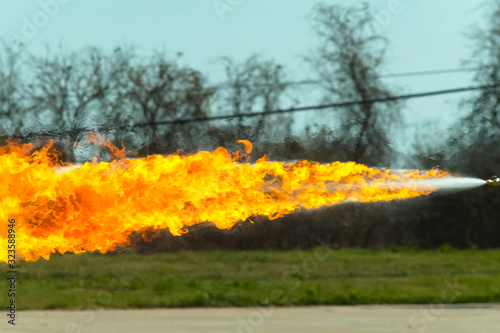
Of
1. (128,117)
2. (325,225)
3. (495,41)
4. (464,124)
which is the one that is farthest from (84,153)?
(495,41)

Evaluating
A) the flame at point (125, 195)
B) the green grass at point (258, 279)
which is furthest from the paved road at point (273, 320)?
the flame at point (125, 195)

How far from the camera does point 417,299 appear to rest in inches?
574

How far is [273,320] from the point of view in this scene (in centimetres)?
1180

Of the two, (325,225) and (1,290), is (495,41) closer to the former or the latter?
(325,225)

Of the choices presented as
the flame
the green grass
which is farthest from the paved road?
the flame

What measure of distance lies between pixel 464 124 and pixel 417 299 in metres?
9.93

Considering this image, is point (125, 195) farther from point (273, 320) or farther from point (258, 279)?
point (258, 279)

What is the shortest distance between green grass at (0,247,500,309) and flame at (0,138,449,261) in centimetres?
119

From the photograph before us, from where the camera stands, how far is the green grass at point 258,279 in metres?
14.4

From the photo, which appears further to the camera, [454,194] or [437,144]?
[454,194]

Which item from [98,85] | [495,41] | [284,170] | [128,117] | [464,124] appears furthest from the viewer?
[495,41]

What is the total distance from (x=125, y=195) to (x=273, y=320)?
4109 millimetres

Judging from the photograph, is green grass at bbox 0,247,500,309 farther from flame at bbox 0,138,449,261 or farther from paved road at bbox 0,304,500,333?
flame at bbox 0,138,449,261

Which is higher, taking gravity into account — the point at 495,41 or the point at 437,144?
the point at 495,41
